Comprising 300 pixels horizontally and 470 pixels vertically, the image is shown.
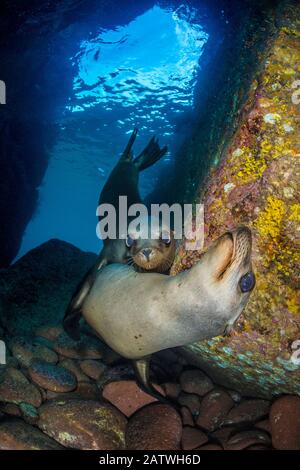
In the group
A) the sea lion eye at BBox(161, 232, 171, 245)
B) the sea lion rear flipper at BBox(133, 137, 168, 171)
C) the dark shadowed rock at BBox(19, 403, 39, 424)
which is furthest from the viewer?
the sea lion rear flipper at BBox(133, 137, 168, 171)

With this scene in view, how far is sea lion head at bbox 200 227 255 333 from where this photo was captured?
6.53ft

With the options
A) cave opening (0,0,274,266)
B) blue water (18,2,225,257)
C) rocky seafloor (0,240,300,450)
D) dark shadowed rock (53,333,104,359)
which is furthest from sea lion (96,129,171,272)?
blue water (18,2,225,257)

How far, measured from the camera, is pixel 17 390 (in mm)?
3332

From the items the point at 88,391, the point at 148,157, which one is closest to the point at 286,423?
the point at 88,391

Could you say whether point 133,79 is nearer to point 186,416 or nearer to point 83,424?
point 186,416

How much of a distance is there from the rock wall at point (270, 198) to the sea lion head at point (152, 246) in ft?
1.37

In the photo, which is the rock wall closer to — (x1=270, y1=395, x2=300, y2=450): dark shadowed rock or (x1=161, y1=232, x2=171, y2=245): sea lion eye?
(x1=270, y1=395, x2=300, y2=450): dark shadowed rock

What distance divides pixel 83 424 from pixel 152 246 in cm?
183

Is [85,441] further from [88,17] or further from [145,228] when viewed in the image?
[88,17]

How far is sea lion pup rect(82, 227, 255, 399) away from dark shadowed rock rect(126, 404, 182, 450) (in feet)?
0.75

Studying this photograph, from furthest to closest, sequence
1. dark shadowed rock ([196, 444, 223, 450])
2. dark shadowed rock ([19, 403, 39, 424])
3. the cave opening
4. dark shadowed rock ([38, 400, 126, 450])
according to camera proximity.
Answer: the cave opening, dark shadowed rock ([19, 403, 39, 424]), dark shadowed rock ([38, 400, 126, 450]), dark shadowed rock ([196, 444, 223, 450])

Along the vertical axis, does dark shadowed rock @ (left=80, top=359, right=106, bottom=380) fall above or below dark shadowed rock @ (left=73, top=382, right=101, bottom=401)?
above

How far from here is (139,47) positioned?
10680mm
